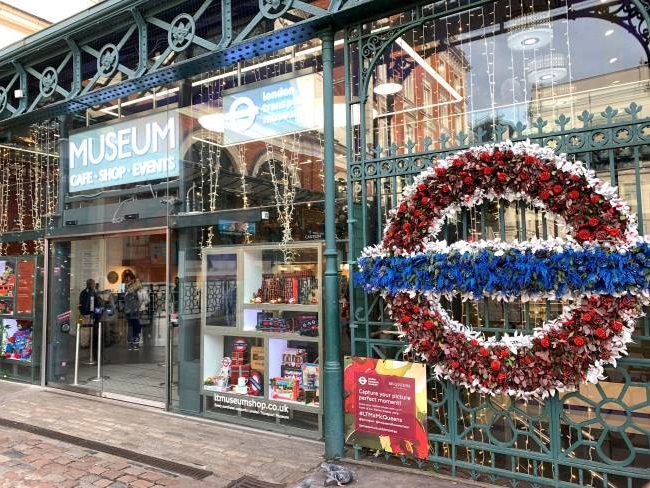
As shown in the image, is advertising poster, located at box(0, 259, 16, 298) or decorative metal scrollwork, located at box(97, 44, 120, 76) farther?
advertising poster, located at box(0, 259, 16, 298)

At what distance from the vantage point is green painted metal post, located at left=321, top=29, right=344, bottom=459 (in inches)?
194

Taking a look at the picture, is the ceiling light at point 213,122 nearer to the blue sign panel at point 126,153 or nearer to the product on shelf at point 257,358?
the blue sign panel at point 126,153

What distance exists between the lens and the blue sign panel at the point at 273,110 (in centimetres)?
607

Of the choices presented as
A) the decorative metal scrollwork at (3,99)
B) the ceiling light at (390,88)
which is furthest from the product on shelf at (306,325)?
the decorative metal scrollwork at (3,99)

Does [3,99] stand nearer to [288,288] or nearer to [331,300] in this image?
[288,288]

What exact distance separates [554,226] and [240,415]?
14.0ft

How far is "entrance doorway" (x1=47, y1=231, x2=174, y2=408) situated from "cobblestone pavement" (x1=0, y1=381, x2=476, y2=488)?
0.78 m

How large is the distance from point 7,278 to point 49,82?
3.85 metres

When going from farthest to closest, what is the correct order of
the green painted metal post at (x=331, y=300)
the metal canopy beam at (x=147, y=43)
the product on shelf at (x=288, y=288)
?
the product on shelf at (x=288, y=288), the metal canopy beam at (x=147, y=43), the green painted metal post at (x=331, y=300)

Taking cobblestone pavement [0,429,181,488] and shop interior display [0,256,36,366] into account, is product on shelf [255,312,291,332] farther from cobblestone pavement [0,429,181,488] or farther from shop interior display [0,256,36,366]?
shop interior display [0,256,36,366]

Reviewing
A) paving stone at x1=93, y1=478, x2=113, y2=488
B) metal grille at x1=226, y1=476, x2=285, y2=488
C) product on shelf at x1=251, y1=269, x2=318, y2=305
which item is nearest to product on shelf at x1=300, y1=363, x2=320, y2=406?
product on shelf at x1=251, y1=269, x2=318, y2=305

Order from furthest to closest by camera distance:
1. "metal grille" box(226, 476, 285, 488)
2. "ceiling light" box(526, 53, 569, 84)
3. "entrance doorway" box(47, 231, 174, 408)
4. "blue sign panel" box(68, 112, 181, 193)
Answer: "entrance doorway" box(47, 231, 174, 408) → "blue sign panel" box(68, 112, 181, 193) → "ceiling light" box(526, 53, 569, 84) → "metal grille" box(226, 476, 285, 488)

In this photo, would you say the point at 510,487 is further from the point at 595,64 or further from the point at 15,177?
the point at 15,177

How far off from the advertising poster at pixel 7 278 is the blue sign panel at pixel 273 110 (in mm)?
5144
